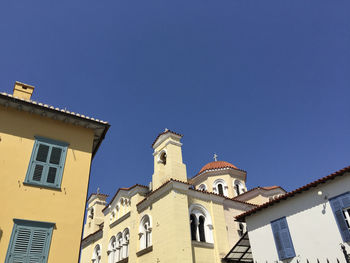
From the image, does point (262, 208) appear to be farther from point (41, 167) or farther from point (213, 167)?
point (213, 167)

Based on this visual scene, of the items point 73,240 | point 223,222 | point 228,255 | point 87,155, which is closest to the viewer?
point 73,240

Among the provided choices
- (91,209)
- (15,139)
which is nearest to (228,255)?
(15,139)

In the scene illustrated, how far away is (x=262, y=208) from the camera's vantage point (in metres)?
14.6

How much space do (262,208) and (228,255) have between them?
4.71m

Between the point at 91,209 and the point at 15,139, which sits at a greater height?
the point at 91,209

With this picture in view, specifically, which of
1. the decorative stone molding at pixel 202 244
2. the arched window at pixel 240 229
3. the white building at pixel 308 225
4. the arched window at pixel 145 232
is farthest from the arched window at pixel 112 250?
the white building at pixel 308 225

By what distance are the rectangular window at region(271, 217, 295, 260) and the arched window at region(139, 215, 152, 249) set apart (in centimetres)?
855

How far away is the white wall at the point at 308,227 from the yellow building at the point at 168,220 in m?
4.18

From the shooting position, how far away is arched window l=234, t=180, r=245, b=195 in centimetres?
2862

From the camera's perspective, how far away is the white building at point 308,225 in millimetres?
11109

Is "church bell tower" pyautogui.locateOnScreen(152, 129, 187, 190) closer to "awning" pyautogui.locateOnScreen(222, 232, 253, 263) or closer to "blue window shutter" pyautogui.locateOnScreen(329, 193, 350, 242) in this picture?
"awning" pyautogui.locateOnScreen(222, 232, 253, 263)

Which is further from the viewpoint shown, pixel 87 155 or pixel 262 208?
pixel 262 208

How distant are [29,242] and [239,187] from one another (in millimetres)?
23313

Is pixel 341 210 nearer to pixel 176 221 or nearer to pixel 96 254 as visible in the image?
pixel 176 221
